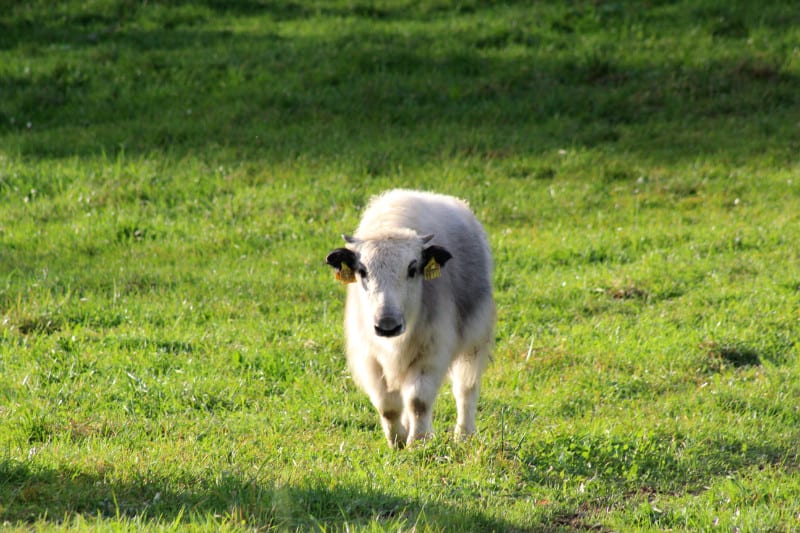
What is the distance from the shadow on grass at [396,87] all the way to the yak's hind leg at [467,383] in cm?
680

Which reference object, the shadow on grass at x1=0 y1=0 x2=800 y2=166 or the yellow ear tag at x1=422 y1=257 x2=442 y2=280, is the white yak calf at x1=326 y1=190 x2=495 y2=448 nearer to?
the yellow ear tag at x1=422 y1=257 x2=442 y2=280

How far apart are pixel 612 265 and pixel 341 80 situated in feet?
24.5

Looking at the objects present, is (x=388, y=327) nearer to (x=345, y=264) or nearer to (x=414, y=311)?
(x=414, y=311)

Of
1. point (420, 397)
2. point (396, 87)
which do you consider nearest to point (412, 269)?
point (420, 397)

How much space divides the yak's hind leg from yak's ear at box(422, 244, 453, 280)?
1.03m

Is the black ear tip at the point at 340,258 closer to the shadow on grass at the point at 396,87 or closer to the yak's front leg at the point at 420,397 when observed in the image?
the yak's front leg at the point at 420,397

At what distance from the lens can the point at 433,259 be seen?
26.8 feet

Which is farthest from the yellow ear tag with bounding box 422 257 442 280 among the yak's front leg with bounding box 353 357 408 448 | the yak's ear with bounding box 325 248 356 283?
the yak's front leg with bounding box 353 357 408 448

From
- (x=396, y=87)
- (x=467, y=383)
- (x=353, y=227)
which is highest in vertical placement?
(x=396, y=87)

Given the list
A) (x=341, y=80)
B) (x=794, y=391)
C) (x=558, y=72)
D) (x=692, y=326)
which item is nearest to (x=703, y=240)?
(x=692, y=326)

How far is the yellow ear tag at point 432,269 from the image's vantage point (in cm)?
817

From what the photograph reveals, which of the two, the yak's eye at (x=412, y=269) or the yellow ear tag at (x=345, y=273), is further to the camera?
the yellow ear tag at (x=345, y=273)

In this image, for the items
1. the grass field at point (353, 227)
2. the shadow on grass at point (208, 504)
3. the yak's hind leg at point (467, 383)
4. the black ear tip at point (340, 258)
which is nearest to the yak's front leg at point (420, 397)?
the grass field at point (353, 227)

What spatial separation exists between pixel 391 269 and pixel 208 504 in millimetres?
2353
